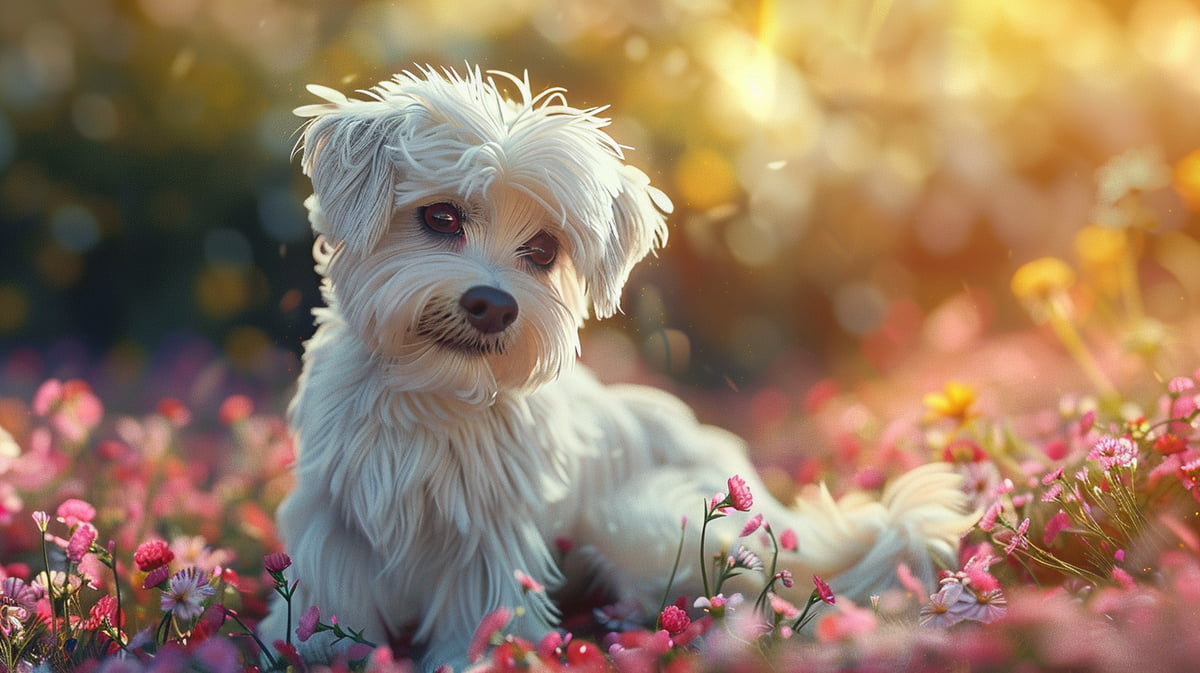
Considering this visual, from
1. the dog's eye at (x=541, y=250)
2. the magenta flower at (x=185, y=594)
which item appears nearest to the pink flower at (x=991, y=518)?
the dog's eye at (x=541, y=250)

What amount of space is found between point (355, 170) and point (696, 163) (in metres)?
1.29

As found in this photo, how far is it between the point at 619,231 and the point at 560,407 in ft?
1.52

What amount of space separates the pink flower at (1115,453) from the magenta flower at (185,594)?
5.94 ft

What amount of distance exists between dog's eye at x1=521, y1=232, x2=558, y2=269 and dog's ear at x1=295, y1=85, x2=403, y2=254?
0.29 metres

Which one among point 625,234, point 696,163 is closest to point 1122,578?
point 625,234

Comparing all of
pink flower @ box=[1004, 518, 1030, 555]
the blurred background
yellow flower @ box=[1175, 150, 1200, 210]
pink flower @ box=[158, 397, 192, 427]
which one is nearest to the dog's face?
the blurred background

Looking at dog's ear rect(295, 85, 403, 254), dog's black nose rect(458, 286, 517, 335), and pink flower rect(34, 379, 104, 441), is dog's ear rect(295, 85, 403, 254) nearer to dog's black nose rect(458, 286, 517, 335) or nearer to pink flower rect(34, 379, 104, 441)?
dog's black nose rect(458, 286, 517, 335)

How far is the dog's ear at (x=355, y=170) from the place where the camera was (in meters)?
1.67

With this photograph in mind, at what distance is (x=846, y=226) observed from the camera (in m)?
3.62

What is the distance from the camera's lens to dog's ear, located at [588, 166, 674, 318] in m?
1.86

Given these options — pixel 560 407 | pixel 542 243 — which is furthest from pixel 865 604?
pixel 542 243

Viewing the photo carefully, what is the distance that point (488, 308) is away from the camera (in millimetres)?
1559

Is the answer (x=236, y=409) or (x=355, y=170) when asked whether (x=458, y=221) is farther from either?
(x=236, y=409)

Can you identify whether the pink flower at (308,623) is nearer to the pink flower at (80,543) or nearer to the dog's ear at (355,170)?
the pink flower at (80,543)
